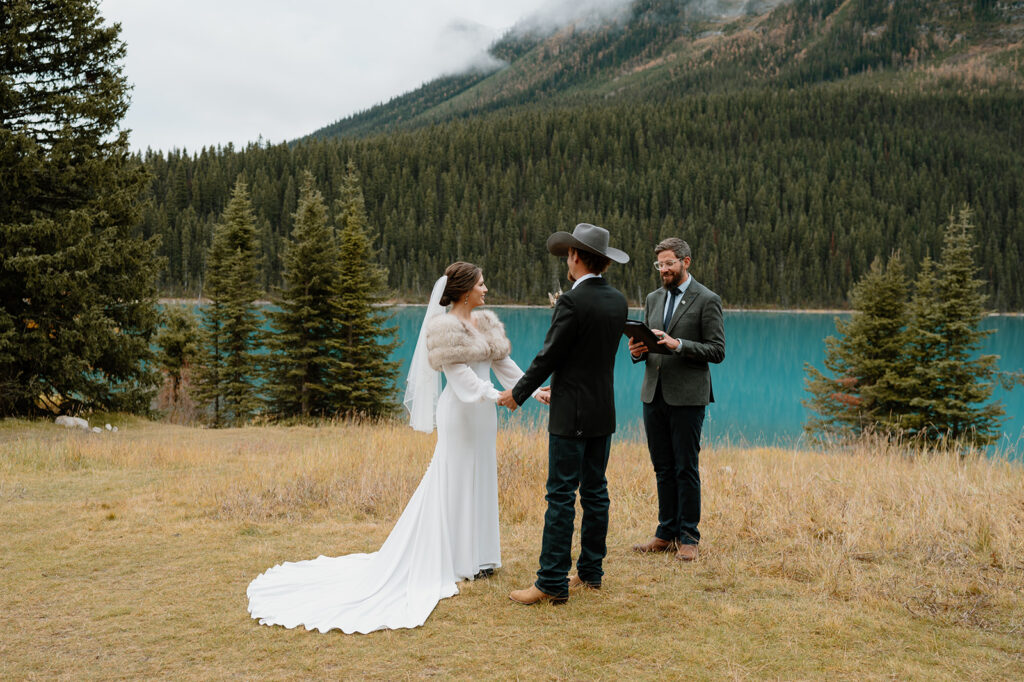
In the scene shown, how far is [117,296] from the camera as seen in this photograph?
54.6 feet

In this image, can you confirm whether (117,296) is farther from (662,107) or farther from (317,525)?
(662,107)

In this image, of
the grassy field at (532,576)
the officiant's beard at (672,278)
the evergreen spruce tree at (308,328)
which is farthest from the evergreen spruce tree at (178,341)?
the officiant's beard at (672,278)

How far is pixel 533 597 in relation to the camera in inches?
→ 185

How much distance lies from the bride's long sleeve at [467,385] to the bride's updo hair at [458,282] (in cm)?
50

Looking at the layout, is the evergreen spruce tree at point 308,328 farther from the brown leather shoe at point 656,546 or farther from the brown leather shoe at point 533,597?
the brown leather shoe at point 533,597

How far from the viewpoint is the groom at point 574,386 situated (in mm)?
4508

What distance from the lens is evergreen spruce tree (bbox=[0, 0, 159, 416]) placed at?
14.7 m

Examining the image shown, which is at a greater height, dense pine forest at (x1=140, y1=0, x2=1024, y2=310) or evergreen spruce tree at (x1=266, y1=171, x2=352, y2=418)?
dense pine forest at (x1=140, y1=0, x2=1024, y2=310)

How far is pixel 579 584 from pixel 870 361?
60.7 ft

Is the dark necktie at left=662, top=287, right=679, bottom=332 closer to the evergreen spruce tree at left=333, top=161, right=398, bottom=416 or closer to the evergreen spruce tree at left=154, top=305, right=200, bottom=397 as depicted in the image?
the evergreen spruce tree at left=333, top=161, right=398, bottom=416

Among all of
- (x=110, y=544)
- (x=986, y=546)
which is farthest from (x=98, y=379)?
(x=986, y=546)

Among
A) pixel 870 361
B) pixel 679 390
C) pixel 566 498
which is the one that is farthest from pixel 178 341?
pixel 566 498

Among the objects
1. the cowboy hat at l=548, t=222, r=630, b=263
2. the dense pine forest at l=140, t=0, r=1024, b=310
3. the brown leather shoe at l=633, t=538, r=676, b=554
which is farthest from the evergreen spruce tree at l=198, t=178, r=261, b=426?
the dense pine forest at l=140, t=0, r=1024, b=310

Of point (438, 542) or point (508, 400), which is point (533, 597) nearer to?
point (438, 542)
